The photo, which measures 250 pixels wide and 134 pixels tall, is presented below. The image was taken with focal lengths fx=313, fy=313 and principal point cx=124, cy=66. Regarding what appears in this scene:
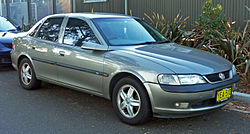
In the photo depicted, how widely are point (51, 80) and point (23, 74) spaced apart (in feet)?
3.26

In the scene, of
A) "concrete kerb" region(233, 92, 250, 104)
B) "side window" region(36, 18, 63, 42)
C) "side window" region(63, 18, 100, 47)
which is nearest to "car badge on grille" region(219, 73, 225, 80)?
"concrete kerb" region(233, 92, 250, 104)

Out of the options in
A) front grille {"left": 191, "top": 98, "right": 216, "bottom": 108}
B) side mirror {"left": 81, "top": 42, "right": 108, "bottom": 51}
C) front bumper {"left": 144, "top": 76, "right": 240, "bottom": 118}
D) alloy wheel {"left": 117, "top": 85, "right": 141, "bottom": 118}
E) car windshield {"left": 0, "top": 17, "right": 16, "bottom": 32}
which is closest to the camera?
front bumper {"left": 144, "top": 76, "right": 240, "bottom": 118}

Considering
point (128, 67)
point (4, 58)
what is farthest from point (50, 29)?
point (4, 58)

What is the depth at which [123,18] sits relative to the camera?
17.7 feet

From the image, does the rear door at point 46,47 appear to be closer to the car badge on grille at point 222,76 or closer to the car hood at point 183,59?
the car hood at point 183,59

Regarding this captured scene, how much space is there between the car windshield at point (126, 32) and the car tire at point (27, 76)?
184 centimetres

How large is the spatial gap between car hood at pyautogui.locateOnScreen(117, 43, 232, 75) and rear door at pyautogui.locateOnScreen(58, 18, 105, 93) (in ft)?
1.96

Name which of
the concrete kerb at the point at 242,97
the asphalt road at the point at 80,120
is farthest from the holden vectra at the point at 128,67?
the concrete kerb at the point at 242,97

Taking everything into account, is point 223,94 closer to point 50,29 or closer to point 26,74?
point 50,29

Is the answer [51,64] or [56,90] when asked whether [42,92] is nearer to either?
[56,90]

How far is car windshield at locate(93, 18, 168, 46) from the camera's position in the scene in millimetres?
4812

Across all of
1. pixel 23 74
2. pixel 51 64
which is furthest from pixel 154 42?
pixel 23 74

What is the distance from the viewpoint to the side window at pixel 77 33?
4.89 meters

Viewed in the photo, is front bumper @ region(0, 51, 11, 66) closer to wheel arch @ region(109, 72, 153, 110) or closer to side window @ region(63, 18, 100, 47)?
side window @ region(63, 18, 100, 47)
